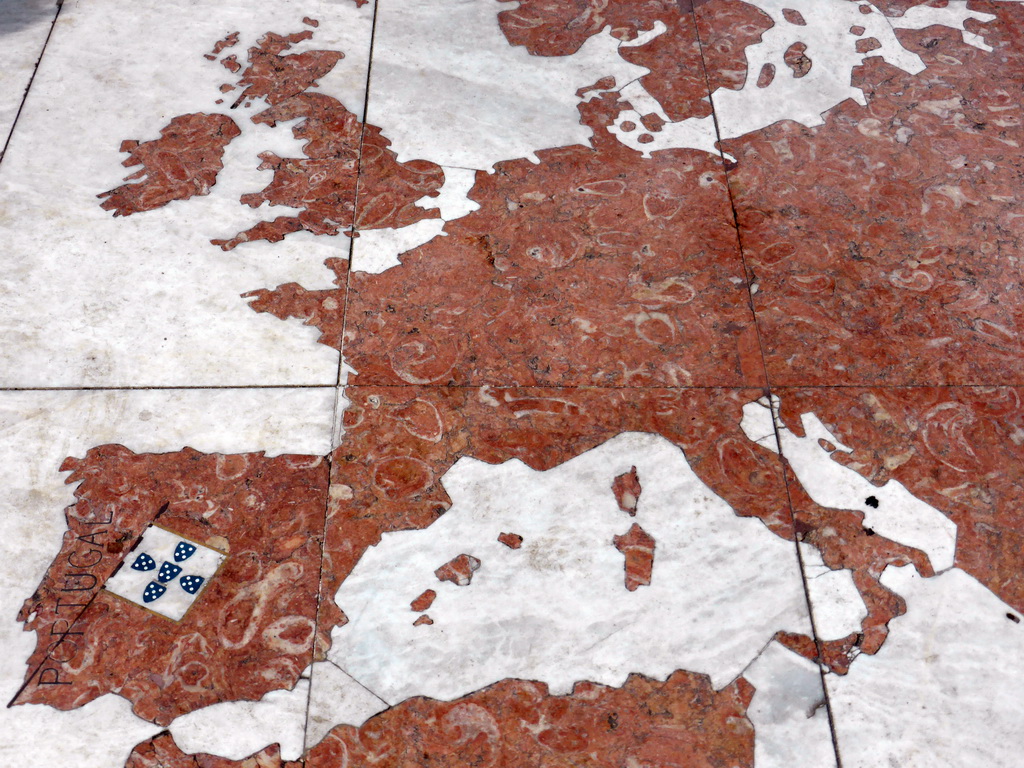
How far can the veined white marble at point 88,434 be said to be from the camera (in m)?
1.95

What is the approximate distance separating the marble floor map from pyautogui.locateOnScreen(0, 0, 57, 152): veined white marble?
0.8 inches

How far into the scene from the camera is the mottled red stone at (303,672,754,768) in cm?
176

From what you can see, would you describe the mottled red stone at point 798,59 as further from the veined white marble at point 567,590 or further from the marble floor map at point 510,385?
the veined white marble at point 567,590

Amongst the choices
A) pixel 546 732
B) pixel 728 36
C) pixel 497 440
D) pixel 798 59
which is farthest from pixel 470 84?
pixel 546 732

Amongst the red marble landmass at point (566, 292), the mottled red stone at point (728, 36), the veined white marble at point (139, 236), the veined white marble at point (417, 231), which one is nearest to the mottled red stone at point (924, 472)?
the red marble landmass at point (566, 292)

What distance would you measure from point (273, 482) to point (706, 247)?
56.1 inches

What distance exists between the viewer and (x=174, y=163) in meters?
2.53

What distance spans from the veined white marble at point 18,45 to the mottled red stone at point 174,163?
1.45 ft

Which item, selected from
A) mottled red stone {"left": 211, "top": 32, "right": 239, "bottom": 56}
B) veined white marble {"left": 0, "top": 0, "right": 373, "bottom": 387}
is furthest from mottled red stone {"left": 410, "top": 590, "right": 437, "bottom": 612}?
mottled red stone {"left": 211, "top": 32, "right": 239, "bottom": 56}

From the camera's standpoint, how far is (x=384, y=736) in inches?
69.9

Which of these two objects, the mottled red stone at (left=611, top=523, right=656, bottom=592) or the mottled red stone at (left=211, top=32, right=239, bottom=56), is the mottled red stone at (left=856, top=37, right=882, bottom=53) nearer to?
the mottled red stone at (left=611, top=523, right=656, bottom=592)

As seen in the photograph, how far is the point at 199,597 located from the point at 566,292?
1.27 meters

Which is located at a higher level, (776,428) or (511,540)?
(776,428)

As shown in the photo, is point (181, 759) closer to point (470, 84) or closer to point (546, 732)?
point (546, 732)
